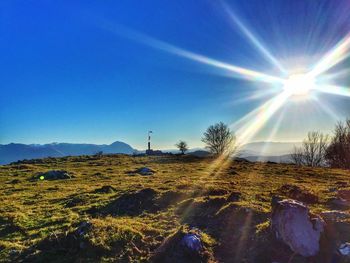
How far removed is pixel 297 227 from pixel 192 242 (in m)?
4.08

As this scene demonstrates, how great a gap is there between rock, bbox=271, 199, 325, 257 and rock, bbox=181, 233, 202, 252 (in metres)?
3.08

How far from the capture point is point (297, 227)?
1220 cm

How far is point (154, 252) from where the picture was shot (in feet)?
41.3

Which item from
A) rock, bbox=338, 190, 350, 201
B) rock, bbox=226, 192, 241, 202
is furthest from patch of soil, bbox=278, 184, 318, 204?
rock, bbox=226, 192, 241, 202

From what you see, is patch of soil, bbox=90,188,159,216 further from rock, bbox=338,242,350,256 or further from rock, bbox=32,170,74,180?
rock, bbox=32,170,74,180

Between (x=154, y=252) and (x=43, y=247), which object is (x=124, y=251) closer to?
(x=154, y=252)

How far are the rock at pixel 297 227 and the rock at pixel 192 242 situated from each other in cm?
308

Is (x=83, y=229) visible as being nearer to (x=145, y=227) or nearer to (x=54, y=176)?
(x=145, y=227)

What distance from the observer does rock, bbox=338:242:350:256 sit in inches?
443

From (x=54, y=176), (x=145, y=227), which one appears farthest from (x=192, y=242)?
(x=54, y=176)

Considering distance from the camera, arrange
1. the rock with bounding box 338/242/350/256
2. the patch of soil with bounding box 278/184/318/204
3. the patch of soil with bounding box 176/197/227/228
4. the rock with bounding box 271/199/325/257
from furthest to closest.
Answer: the patch of soil with bounding box 278/184/318/204
the patch of soil with bounding box 176/197/227/228
the rock with bounding box 271/199/325/257
the rock with bounding box 338/242/350/256

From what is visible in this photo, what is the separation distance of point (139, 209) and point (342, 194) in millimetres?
13231

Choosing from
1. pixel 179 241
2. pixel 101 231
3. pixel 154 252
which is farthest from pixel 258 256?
pixel 101 231

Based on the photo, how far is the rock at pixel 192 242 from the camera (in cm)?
1224
